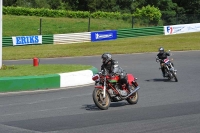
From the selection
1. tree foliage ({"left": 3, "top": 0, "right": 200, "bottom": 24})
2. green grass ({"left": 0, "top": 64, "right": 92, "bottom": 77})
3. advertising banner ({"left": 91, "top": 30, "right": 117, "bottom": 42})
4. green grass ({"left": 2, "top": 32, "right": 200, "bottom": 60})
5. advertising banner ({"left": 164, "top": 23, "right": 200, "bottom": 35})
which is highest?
tree foliage ({"left": 3, "top": 0, "right": 200, "bottom": 24})

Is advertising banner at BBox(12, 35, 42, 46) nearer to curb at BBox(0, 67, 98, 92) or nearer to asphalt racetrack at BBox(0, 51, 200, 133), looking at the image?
asphalt racetrack at BBox(0, 51, 200, 133)

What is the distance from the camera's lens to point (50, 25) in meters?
47.7

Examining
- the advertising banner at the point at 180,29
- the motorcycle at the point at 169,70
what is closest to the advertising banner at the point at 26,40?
the advertising banner at the point at 180,29

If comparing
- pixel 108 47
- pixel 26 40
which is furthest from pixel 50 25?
pixel 108 47

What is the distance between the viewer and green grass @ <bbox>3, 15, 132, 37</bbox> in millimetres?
45219

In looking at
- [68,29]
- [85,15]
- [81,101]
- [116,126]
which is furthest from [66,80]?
[85,15]

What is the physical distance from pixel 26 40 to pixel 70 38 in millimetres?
3547

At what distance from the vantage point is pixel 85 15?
5644cm

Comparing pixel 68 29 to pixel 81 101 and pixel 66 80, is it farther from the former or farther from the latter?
pixel 81 101

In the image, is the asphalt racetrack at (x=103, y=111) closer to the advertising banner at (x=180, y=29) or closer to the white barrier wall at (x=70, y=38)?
the white barrier wall at (x=70, y=38)

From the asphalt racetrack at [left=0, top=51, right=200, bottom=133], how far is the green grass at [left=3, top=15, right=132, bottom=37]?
92.2 ft

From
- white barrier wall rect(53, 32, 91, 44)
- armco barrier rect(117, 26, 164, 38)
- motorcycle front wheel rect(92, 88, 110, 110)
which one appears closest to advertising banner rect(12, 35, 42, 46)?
white barrier wall rect(53, 32, 91, 44)

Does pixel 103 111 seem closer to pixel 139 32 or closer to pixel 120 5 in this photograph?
pixel 139 32

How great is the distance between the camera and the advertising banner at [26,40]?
3700 cm
